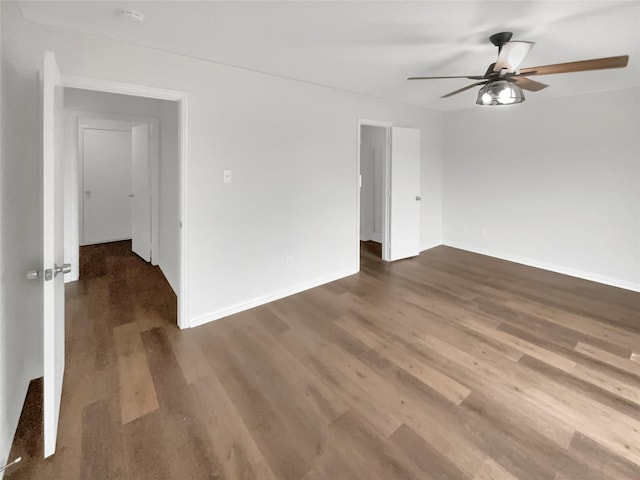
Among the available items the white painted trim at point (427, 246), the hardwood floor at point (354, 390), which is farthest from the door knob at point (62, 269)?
the white painted trim at point (427, 246)

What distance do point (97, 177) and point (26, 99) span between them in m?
4.44

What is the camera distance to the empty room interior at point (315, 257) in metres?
1.59

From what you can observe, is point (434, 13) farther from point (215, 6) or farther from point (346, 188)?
point (346, 188)

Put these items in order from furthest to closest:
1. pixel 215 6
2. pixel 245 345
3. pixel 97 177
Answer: pixel 97 177 < pixel 245 345 < pixel 215 6

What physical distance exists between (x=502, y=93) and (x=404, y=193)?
243 cm

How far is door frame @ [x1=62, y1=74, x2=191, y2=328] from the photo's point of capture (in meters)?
2.25

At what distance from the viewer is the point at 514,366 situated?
2.28 m

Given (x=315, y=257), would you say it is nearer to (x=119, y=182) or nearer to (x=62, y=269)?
(x=62, y=269)

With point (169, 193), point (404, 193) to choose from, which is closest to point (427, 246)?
point (404, 193)

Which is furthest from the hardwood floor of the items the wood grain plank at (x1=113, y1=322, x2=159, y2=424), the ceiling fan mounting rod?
the ceiling fan mounting rod

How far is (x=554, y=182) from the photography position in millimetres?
4309

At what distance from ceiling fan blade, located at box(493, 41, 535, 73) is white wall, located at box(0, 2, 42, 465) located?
2.88 m

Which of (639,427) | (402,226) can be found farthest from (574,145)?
(639,427)

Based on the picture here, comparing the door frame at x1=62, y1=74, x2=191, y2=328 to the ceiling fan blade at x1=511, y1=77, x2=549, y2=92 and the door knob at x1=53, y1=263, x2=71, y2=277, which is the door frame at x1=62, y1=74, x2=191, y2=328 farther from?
the ceiling fan blade at x1=511, y1=77, x2=549, y2=92
